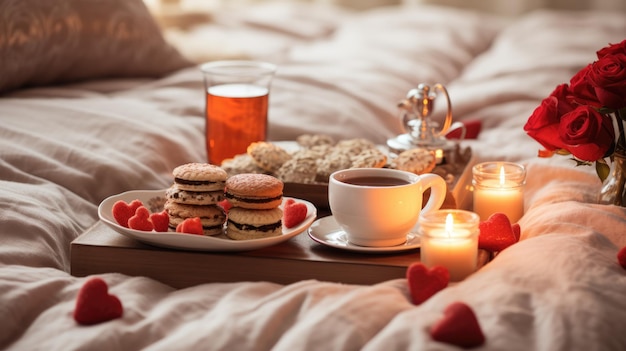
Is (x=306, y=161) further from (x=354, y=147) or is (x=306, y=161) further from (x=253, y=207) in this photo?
(x=253, y=207)

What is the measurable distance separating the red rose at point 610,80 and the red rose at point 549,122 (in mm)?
61

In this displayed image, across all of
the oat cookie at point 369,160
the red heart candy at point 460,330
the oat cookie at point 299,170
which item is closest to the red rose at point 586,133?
the oat cookie at point 369,160

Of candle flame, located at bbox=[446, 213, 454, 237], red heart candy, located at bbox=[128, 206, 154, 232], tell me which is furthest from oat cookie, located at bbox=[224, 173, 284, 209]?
candle flame, located at bbox=[446, 213, 454, 237]

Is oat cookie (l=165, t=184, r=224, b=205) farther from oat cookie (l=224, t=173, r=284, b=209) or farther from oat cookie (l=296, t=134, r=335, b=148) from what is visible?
oat cookie (l=296, t=134, r=335, b=148)

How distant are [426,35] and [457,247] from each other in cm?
181

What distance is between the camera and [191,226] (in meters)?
0.98

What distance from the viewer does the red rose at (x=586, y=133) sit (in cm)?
112

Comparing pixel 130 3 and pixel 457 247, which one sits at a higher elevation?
pixel 130 3

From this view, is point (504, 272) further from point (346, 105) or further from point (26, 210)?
point (346, 105)

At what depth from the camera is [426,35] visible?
8.71 ft

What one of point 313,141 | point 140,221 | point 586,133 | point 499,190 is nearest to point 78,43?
point 313,141

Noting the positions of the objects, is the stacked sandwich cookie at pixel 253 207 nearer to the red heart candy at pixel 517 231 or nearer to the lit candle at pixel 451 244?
the lit candle at pixel 451 244

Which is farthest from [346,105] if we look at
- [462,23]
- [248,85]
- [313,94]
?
[462,23]

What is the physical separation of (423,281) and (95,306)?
34 centimetres
